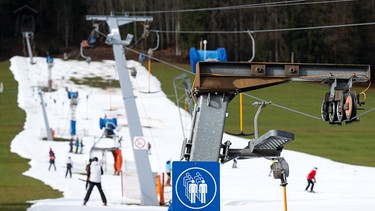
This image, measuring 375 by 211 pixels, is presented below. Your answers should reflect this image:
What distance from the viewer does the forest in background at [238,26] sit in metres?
48.7

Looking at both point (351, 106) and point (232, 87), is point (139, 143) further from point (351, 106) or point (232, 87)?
point (351, 106)

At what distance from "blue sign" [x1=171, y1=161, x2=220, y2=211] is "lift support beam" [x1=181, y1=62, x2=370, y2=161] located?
6.54 ft

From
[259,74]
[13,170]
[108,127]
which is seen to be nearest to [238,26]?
[108,127]

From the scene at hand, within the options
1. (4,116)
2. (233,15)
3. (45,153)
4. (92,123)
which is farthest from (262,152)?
(233,15)

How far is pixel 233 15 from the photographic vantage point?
91188 millimetres

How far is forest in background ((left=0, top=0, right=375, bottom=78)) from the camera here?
48.7 metres

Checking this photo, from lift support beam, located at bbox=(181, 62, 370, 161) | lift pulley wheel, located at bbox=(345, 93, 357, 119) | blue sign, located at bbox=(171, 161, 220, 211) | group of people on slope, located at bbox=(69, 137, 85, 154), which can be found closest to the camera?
blue sign, located at bbox=(171, 161, 220, 211)

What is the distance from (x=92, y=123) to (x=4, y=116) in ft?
27.9

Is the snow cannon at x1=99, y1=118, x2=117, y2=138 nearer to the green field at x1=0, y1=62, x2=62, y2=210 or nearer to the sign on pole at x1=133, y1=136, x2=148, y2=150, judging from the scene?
the green field at x1=0, y1=62, x2=62, y2=210

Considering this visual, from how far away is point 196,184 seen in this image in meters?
11.2

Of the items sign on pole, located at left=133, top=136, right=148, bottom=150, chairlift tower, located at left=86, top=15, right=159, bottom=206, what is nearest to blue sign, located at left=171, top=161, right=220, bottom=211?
chairlift tower, located at left=86, top=15, right=159, bottom=206

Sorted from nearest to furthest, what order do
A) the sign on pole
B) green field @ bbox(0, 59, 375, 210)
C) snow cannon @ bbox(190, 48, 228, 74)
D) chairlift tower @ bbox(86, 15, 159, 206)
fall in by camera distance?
snow cannon @ bbox(190, 48, 228, 74), chairlift tower @ bbox(86, 15, 159, 206), the sign on pole, green field @ bbox(0, 59, 375, 210)

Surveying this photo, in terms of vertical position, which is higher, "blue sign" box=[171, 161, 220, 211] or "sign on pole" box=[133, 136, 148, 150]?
"blue sign" box=[171, 161, 220, 211]

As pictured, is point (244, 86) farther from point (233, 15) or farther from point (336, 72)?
point (233, 15)
